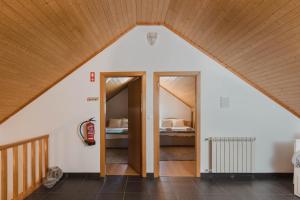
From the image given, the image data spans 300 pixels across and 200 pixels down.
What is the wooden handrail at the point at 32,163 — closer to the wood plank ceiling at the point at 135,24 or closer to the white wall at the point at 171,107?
the wood plank ceiling at the point at 135,24

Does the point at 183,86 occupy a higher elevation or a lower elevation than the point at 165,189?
higher

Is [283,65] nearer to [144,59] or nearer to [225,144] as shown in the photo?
[225,144]

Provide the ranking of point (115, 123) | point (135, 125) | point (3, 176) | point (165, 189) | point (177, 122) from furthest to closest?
1. point (177, 122)
2. point (115, 123)
3. point (135, 125)
4. point (165, 189)
5. point (3, 176)

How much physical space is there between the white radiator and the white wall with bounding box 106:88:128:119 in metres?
4.56

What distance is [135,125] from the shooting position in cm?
402

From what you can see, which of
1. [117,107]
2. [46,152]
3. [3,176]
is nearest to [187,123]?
[117,107]

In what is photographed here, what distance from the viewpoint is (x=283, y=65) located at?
8.54ft

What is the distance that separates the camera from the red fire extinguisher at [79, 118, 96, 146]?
11.8 ft

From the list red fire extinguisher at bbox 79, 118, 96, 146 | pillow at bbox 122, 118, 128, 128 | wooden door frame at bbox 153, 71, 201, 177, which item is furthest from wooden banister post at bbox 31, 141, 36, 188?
pillow at bbox 122, 118, 128, 128

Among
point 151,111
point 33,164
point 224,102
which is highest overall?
point 224,102

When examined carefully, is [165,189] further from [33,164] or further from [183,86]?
[183,86]

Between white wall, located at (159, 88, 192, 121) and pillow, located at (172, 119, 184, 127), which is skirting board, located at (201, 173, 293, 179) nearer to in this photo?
pillow, located at (172, 119, 184, 127)

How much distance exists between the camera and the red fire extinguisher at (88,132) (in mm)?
3588

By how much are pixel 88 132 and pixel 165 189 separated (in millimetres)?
1638
